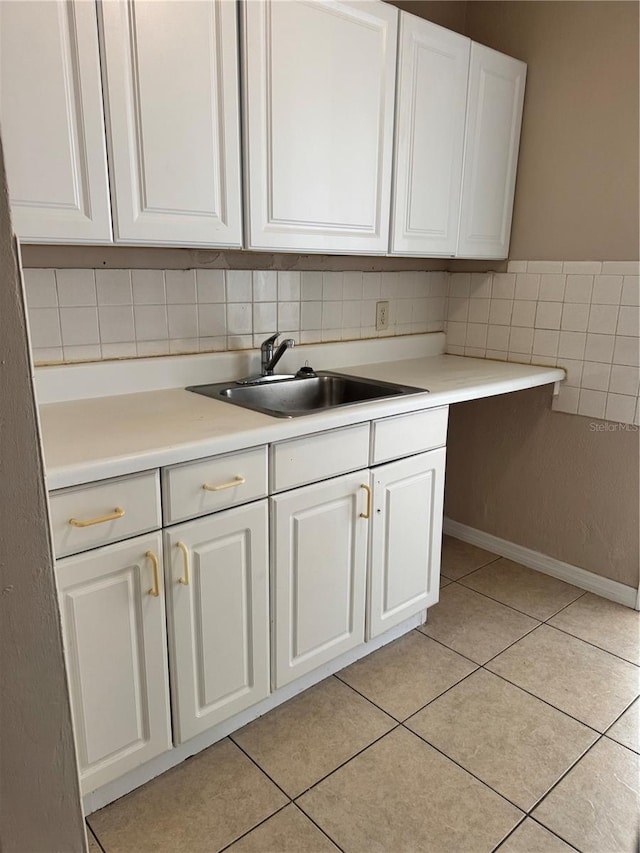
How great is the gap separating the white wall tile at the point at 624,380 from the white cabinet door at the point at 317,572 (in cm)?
115

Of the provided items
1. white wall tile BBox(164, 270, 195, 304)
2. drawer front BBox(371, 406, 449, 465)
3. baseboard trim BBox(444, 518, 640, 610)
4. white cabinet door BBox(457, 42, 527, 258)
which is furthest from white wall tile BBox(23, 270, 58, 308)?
baseboard trim BBox(444, 518, 640, 610)

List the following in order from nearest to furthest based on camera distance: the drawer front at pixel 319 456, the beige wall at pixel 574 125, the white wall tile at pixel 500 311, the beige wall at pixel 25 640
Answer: the beige wall at pixel 25 640 → the drawer front at pixel 319 456 → the beige wall at pixel 574 125 → the white wall tile at pixel 500 311

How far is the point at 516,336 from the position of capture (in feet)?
8.53

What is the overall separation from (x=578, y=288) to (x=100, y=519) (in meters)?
1.98

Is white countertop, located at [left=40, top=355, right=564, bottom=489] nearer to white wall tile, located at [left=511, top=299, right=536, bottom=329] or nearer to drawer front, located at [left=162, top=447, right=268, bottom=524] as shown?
drawer front, located at [left=162, top=447, right=268, bottom=524]

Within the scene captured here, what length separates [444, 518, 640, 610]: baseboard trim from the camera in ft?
8.00

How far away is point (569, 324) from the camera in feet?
7.95

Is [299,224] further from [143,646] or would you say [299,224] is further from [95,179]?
[143,646]

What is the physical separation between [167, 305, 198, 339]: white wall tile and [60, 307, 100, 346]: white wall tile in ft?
0.79

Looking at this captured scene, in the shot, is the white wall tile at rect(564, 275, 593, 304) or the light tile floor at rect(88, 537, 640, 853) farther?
the white wall tile at rect(564, 275, 593, 304)

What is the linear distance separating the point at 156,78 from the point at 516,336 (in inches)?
68.2

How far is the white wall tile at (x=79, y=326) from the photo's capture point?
69.3 inches

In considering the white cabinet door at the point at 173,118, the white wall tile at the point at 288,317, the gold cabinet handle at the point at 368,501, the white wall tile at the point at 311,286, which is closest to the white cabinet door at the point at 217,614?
the gold cabinet handle at the point at 368,501

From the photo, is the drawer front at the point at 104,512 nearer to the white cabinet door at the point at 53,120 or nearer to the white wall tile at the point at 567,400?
the white cabinet door at the point at 53,120
